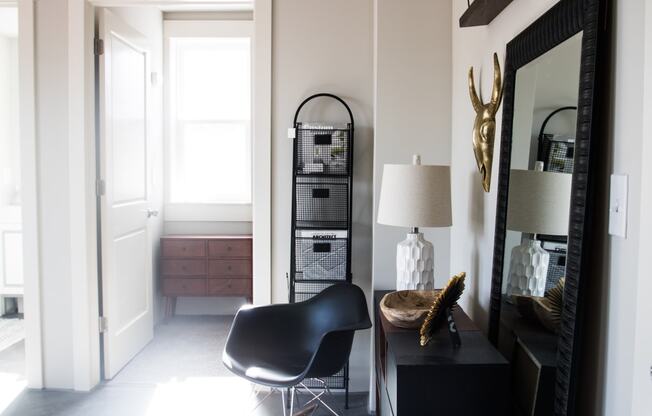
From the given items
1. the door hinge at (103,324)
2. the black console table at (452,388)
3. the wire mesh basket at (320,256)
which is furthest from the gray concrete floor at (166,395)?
the black console table at (452,388)

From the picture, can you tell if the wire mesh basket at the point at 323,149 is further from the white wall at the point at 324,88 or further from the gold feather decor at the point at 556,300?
the gold feather decor at the point at 556,300

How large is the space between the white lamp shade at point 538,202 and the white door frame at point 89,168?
1.52m

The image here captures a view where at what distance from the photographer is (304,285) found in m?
2.98

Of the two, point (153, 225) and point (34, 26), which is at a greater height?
point (34, 26)

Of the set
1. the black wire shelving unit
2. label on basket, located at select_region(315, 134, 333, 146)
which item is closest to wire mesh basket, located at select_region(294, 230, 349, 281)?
the black wire shelving unit

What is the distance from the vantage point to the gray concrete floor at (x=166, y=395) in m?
2.82

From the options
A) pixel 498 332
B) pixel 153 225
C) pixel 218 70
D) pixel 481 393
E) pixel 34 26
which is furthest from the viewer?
pixel 218 70

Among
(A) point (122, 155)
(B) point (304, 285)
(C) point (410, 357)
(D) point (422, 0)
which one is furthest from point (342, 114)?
(C) point (410, 357)

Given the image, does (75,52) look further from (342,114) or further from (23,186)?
(342,114)

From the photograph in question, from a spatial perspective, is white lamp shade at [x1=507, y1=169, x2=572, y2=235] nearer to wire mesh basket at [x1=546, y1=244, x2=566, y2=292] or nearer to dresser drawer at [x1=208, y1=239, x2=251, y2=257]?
wire mesh basket at [x1=546, y1=244, x2=566, y2=292]

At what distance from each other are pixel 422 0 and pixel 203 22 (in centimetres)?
225

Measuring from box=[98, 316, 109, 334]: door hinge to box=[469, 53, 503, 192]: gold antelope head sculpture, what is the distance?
7.78 ft

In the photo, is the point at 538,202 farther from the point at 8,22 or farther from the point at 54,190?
the point at 8,22

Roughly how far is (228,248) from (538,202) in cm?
305
